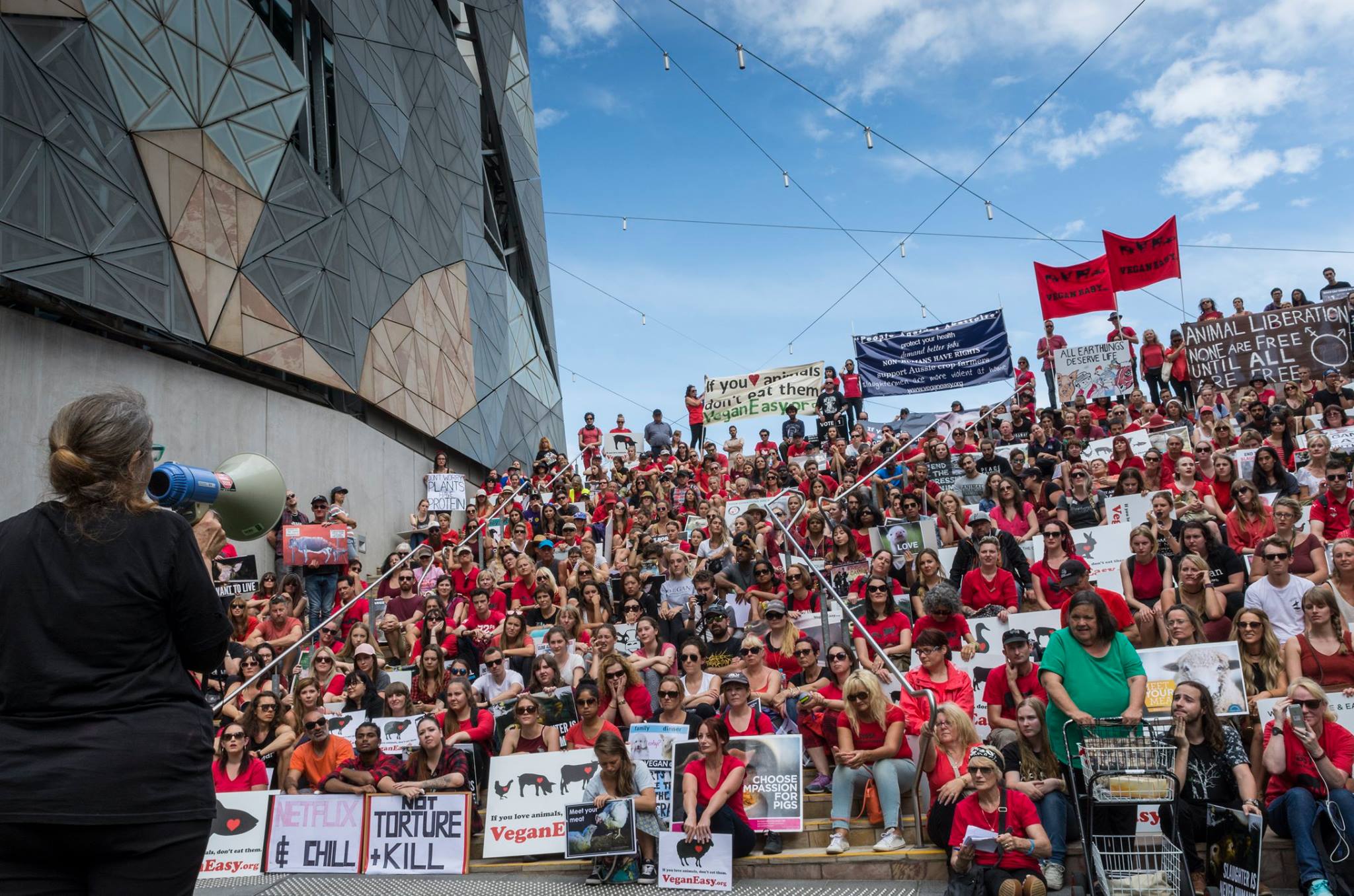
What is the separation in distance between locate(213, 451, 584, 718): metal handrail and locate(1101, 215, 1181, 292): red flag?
1147 centimetres

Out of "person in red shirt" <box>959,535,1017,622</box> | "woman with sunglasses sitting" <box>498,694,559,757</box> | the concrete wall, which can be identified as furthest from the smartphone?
the concrete wall

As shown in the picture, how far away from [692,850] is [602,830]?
0.72 meters

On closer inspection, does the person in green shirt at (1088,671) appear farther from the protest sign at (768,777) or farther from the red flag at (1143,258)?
the red flag at (1143,258)

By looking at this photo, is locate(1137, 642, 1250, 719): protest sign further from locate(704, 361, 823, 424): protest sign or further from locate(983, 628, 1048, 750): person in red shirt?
locate(704, 361, 823, 424): protest sign

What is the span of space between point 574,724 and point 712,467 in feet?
33.5

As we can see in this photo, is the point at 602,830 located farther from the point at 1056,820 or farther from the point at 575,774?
the point at 1056,820

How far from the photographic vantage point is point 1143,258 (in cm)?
2061

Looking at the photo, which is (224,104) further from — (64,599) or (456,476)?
(64,599)

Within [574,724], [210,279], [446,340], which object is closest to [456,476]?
[446,340]

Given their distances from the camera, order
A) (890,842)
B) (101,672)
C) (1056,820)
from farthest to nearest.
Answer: (890,842) < (1056,820) < (101,672)

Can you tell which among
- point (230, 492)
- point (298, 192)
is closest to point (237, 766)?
point (230, 492)

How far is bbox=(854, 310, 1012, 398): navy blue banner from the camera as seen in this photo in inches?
878

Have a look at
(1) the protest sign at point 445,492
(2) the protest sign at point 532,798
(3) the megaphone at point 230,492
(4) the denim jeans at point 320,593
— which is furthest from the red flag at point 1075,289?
(3) the megaphone at point 230,492

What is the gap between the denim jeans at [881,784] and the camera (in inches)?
285
